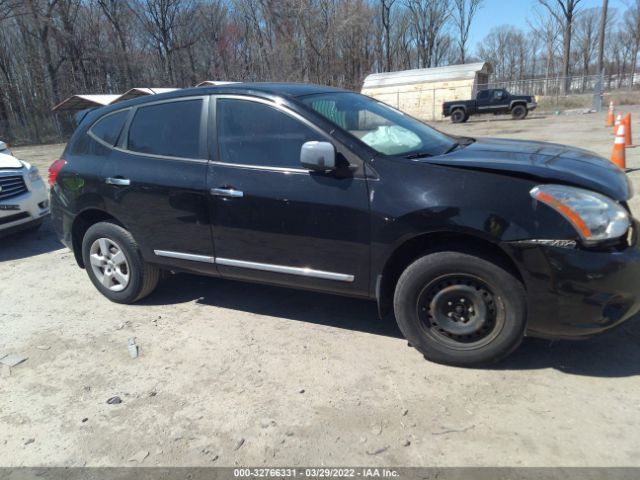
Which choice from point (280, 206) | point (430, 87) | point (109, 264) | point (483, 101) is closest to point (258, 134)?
point (280, 206)

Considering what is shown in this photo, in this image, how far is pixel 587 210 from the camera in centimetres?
263

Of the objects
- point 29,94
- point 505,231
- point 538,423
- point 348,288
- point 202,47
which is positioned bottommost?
point 538,423

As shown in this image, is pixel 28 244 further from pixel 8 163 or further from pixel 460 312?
pixel 460 312

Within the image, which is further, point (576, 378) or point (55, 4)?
point (55, 4)

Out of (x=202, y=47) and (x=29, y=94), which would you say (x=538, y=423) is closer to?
(x=29, y=94)

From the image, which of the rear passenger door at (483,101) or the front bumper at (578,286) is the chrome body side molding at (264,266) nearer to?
the front bumper at (578,286)

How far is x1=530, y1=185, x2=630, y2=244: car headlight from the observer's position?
2602 mm

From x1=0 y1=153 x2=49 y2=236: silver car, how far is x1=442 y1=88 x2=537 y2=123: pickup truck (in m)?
24.2

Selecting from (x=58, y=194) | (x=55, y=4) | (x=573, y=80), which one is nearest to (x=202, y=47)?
(x=55, y=4)

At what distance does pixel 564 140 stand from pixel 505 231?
13976mm

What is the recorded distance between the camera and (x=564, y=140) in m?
14.7

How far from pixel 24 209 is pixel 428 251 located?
5710 millimetres

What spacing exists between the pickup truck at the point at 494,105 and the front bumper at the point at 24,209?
24.2 m

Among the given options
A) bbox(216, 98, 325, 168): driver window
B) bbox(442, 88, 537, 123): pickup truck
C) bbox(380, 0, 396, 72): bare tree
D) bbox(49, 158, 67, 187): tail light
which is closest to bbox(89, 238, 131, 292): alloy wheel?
bbox(49, 158, 67, 187): tail light
